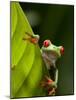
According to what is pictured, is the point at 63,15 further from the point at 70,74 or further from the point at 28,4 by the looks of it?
the point at 70,74

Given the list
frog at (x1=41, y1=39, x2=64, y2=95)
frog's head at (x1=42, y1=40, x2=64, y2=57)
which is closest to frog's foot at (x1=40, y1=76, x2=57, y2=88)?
frog at (x1=41, y1=39, x2=64, y2=95)

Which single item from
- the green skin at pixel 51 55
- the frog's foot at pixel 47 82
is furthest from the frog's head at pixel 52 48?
the frog's foot at pixel 47 82

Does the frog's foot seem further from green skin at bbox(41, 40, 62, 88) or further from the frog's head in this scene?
the frog's head

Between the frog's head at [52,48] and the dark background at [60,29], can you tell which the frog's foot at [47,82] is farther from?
the frog's head at [52,48]

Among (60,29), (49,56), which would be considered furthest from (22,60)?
(60,29)
